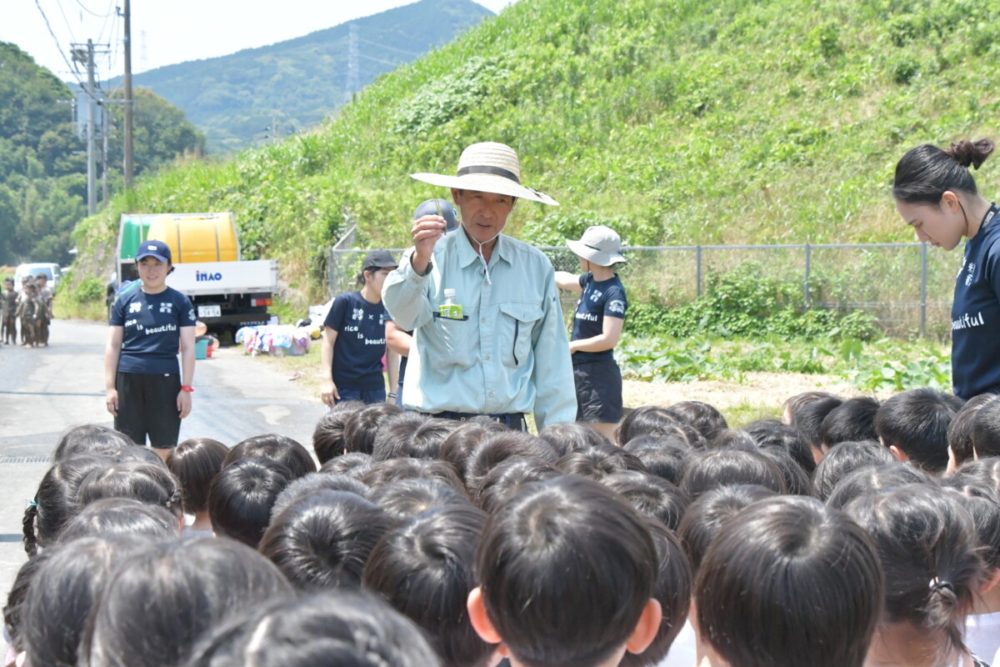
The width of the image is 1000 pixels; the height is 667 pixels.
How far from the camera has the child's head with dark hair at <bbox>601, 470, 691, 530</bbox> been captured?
287 cm

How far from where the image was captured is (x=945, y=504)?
7.68 ft

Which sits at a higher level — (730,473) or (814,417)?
(730,473)

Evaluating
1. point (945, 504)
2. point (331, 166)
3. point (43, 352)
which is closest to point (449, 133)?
point (331, 166)

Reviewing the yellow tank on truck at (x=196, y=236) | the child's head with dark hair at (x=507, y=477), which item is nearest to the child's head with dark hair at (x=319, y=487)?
the child's head with dark hair at (x=507, y=477)

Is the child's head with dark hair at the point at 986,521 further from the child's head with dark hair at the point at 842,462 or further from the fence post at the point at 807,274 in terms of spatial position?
the fence post at the point at 807,274

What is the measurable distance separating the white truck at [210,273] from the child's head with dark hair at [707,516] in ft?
59.1

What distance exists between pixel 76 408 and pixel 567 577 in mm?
11268

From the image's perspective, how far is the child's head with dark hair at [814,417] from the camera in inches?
189

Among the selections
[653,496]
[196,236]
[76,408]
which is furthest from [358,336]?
[196,236]

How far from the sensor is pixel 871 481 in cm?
282

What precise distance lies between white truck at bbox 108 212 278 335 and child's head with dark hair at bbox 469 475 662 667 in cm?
1865

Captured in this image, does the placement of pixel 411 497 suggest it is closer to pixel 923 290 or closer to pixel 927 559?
pixel 927 559

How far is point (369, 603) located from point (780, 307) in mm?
16232

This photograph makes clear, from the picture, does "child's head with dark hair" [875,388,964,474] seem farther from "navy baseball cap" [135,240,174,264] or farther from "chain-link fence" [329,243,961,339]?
"chain-link fence" [329,243,961,339]
